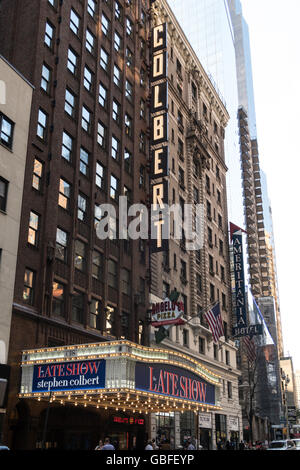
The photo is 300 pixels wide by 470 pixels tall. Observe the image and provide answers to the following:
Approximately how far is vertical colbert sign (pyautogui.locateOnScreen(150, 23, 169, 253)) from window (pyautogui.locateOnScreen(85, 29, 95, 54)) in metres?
8.34

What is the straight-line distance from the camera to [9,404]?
23922 mm

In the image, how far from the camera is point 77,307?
101 feet

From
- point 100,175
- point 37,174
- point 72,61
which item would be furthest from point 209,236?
point 37,174

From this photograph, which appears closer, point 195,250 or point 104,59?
point 104,59

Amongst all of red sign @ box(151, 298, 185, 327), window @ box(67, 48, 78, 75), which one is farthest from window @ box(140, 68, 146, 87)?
red sign @ box(151, 298, 185, 327)

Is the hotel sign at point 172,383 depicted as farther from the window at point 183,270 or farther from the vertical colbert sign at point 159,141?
the window at point 183,270

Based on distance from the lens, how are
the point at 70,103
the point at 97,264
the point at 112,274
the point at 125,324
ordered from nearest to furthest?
the point at 97,264 → the point at 70,103 → the point at 112,274 → the point at 125,324

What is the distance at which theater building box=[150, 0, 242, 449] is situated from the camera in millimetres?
44406

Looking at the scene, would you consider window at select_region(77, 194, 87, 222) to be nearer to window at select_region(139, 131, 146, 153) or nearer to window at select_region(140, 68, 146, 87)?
window at select_region(139, 131, 146, 153)

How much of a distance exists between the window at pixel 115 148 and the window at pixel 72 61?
628cm

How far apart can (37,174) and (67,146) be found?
4.53 metres

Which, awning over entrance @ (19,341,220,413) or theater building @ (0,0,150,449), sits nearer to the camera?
awning over entrance @ (19,341,220,413)

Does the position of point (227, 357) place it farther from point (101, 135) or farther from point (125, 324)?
point (101, 135)


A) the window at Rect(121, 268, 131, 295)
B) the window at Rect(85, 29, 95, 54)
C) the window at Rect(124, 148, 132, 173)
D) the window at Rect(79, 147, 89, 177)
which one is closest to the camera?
the window at Rect(79, 147, 89, 177)
